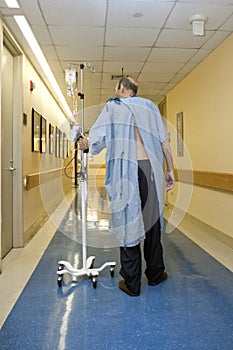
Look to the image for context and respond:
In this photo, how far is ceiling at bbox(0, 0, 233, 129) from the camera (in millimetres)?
2926

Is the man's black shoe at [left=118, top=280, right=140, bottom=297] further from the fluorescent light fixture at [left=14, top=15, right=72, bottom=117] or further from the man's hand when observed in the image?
the fluorescent light fixture at [left=14, top=15, right=72, bottom=117]

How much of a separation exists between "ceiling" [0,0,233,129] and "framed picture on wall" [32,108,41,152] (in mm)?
741

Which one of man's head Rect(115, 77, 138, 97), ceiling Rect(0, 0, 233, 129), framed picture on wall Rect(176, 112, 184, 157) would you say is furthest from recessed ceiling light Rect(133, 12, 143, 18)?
framed picture on wall Rect(176, 112, 184, 157)

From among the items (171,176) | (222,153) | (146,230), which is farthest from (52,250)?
(222,153)

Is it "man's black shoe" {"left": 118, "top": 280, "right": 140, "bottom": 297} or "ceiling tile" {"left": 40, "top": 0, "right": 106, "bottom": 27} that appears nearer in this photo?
"man's black shoe" {"left": 118, "top": 280, "right": 140, "bottom": 297}

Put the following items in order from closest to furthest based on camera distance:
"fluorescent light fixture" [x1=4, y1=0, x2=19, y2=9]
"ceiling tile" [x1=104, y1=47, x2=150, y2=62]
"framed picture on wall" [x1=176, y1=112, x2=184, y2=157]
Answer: "fluorescent light fixture" [x1=4, y1=0, x2=19, y2=9], "ceiling tile" [x1=104, y1=47, x2=150, y2=62], "framed picture on wall" [x1=176, y1=112, x2=184, y2=157]

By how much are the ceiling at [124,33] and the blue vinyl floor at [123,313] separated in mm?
2198

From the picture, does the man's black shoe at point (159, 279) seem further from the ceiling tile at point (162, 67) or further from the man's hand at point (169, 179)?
the ceiling tile at point (162, 67)

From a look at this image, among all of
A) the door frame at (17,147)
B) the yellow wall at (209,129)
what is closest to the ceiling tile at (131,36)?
the yellow wall at (209,129)

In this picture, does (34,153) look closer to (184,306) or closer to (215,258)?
(215,258)

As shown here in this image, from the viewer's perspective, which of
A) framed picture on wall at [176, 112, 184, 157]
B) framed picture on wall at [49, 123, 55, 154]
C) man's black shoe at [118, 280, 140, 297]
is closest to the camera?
man's black shoe at [118, 280, 140, 297]

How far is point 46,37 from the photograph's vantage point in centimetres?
366

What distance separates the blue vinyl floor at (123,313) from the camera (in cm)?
181

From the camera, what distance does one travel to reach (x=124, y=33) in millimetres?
3545
